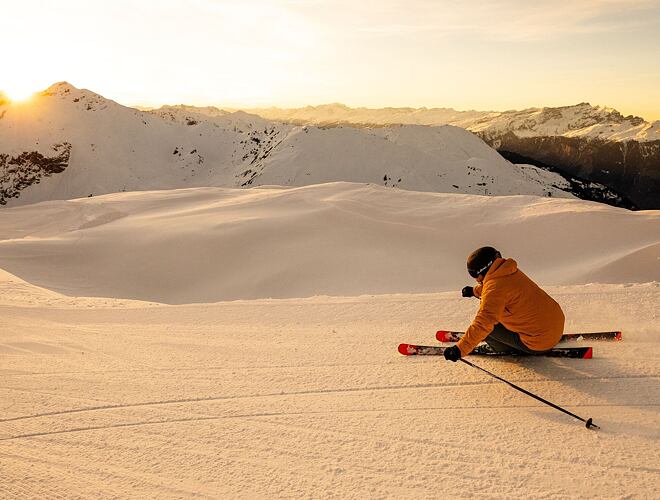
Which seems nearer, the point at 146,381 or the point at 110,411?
the point at 110,411

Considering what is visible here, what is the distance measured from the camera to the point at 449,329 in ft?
20.0

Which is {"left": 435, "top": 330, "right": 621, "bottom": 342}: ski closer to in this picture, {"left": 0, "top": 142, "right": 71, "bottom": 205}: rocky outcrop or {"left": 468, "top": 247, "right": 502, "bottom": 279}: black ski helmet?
{"left": 468, "top": 247, "right": 502, "bottom": 279}: black ski helmet

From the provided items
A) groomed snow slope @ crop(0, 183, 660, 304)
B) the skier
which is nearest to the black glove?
the skier

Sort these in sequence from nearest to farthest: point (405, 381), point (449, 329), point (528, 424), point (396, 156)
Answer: point (528, 424), point (405, 381), point (449, 329), point (396, 156)

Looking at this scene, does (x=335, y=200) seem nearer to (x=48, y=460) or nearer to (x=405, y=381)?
(x=405, y=381)

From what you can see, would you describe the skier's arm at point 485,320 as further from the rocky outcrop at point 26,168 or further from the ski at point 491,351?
the rocky outcrop at point 26,168

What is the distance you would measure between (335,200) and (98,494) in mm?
15604

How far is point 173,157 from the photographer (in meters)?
77.6

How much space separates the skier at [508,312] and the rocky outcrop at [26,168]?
72.1 metres

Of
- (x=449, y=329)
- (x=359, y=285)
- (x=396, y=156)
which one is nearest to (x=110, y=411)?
(x=449, y=329)

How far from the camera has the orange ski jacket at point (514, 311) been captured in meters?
4.25

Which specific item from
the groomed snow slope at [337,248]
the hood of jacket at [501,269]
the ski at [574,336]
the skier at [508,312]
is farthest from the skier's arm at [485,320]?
the groomed snow slope at [337,248]

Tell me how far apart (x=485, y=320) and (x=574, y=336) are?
173 centimetres

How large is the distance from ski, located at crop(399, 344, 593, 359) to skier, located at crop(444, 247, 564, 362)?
0.67ft
